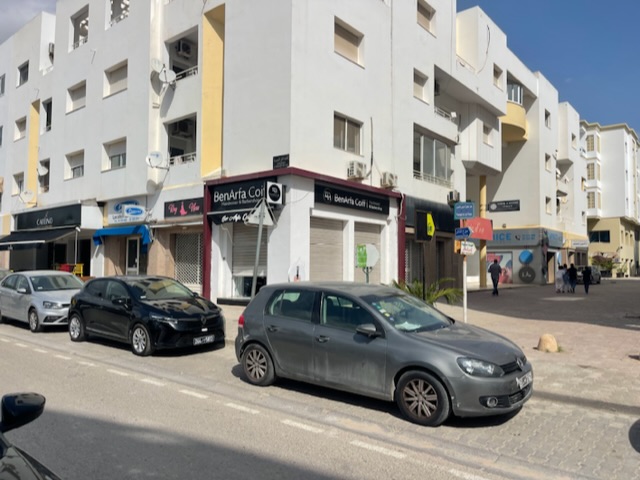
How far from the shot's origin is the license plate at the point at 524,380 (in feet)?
18.7

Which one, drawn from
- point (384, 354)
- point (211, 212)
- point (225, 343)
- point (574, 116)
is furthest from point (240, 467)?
point (574, 116)

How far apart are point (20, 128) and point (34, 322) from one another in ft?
70.2

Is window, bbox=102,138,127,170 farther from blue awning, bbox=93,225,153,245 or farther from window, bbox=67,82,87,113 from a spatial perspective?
window, bbox=67,82,87,113

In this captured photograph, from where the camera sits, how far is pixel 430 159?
72.6 ft

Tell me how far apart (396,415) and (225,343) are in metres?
5.64

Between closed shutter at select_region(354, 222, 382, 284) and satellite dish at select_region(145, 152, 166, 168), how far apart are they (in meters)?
7.60

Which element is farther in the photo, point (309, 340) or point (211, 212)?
point (211, 212)

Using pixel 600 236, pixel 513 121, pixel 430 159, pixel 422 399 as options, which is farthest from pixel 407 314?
pixel 600 236

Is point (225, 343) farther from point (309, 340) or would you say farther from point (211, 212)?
point (211, 212)

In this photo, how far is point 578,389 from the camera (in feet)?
22.7

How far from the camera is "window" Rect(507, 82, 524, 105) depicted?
3275 centimetres

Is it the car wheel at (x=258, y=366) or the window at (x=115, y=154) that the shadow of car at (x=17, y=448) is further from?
the window at (x=115, y=154)

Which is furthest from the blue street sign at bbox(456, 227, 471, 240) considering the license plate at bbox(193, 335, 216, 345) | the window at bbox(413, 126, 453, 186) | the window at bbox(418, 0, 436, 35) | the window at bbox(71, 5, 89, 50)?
the window at bbox(71, 5, 89, 50)

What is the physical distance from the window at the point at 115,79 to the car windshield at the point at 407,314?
60.4 ft
